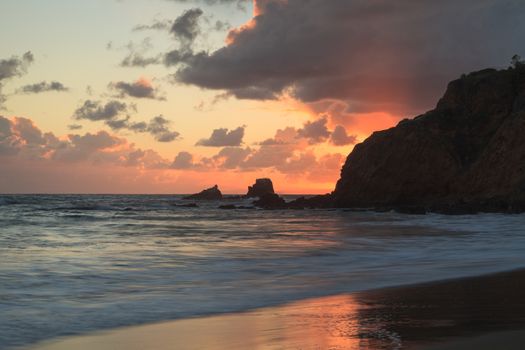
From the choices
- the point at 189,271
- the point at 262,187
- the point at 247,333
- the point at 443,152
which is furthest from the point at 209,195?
the point at 247,333

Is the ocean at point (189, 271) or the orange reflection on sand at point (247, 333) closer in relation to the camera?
the orange reflection on sand at point (247, 333)

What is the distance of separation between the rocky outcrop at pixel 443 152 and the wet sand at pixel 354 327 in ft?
147

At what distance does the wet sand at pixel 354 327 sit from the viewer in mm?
6055

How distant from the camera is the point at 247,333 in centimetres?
698

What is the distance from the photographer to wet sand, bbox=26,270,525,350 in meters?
6.05

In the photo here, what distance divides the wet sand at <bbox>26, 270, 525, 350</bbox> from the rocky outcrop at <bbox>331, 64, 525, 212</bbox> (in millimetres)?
44690

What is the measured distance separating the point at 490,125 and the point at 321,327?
5934 cm

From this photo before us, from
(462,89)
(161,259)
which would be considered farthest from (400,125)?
(161,259)

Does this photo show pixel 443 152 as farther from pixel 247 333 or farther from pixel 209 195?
pixel 209 195

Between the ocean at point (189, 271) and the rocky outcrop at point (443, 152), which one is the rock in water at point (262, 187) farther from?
the ocean at point (189, 271)

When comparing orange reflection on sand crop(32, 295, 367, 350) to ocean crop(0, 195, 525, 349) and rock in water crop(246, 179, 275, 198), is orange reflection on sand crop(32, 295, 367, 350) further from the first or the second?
rock in water crop(246, 179, 275, 198)

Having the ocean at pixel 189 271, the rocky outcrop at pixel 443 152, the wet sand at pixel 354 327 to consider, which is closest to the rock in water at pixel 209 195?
the rocky outcrop at pixel 443 152

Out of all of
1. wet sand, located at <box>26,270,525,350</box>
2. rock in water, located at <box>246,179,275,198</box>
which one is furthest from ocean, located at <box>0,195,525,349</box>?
rock in water, located at <box>246,179,275,198</box>

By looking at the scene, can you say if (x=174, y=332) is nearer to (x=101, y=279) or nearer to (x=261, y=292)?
(x=261, y=292)
